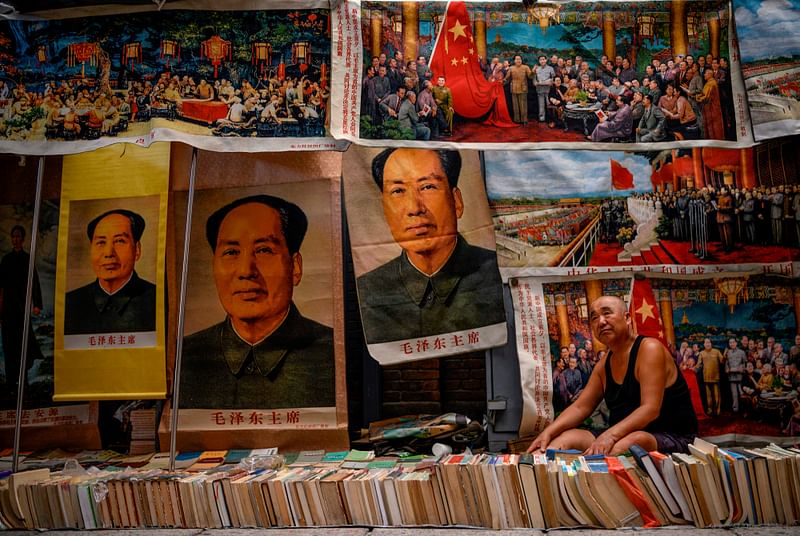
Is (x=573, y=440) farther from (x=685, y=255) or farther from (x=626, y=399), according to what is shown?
(x=685, y=255)

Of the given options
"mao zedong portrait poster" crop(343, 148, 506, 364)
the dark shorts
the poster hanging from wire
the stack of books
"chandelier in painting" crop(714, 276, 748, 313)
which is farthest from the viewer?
the stack of books

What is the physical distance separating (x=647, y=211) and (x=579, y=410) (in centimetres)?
150

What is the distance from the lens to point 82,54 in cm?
478

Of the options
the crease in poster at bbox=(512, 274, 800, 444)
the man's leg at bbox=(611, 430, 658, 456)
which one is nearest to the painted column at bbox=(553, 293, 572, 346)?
the crease in poster at bbox=(512, 274, 800, 444)

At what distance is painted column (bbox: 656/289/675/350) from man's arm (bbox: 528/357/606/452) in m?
0.48

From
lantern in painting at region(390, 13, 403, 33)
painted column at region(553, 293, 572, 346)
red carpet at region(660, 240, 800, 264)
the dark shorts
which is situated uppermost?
lantern in painting at region(390, 13, 403, 33)

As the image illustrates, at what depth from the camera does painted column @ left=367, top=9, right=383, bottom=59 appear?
4.79 meters

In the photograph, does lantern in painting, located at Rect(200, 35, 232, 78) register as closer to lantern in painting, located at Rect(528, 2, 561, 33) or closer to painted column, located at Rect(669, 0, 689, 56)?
Answer: lantern in painting, located at Rect(528, 2, 561, 33)

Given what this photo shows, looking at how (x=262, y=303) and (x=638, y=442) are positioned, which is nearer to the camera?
(x=638, y=442)

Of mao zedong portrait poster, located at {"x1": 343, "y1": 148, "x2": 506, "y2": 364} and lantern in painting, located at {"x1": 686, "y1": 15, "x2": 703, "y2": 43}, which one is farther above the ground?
lantern in painting, located at {"x1": 686, "y1": 15, "x2": 703, "y2": 43}

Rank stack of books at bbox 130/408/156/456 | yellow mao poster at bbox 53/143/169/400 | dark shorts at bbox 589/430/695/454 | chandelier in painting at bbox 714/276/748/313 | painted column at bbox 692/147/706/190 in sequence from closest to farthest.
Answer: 1. dark shorts at bbox 589/430/695/454
2. chandelier in painting at bbox 714/276/748/313
3. painted column at bbox 692/147/706/190
4. yellow mao poster at bbox 53/143/169/400
5. stack of books at bbox 130/408/156/456

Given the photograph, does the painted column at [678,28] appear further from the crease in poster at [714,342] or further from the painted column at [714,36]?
the crease in poster at [714,342]

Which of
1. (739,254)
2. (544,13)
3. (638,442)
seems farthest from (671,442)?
(544,13)

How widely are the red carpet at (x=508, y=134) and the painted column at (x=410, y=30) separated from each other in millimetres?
564
